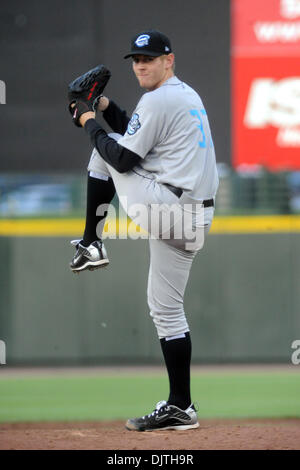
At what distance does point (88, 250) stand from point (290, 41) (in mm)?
4720

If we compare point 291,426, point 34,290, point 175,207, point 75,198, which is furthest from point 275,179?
point 175,207

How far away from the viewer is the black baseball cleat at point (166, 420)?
10.2ft

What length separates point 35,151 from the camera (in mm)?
6914

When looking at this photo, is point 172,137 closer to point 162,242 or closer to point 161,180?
point 161,180

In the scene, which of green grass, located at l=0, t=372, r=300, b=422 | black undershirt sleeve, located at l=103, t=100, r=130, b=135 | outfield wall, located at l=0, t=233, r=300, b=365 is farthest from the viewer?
outfield wall, located at l=0, t=233, r=300, b=365

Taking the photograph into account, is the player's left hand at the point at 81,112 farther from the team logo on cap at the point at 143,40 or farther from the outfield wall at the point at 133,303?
the outfield wall at the point at 133,303

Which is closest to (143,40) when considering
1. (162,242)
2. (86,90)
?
(86,90)

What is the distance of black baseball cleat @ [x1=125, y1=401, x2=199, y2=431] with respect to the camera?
10.2ft

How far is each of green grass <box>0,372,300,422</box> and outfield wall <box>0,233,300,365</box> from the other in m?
0.46

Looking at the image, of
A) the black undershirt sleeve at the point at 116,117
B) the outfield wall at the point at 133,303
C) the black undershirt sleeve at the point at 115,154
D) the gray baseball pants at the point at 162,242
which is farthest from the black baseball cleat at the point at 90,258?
the outfield wall at the point at 133,303

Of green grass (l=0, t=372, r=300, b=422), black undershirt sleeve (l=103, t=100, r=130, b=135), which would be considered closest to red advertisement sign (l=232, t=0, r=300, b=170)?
green grass (l=0, t=372, r=300, b=422)

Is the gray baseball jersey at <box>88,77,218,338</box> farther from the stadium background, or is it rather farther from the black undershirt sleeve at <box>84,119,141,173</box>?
the stadium background

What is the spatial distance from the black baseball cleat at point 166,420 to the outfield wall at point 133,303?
293 centimetres

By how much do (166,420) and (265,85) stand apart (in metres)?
4.92
